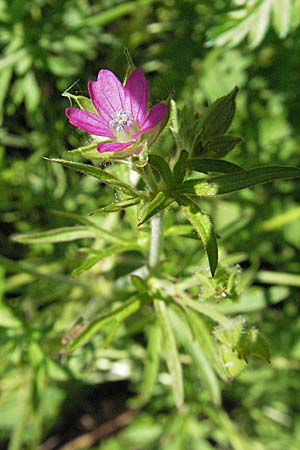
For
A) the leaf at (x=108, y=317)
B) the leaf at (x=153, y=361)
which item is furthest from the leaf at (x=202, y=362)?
the leaf at (x=108, y=317)

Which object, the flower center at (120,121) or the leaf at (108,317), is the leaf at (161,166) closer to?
the flower center at (120,121)

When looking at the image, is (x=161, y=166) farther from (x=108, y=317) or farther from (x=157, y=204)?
(x=108, y=317)

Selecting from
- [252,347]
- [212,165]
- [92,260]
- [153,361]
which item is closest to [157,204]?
[212,165]

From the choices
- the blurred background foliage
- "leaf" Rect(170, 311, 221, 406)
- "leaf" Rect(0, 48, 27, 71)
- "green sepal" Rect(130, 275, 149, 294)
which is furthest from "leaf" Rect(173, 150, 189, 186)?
"leaf" Rect(0, 48, 27, 71)

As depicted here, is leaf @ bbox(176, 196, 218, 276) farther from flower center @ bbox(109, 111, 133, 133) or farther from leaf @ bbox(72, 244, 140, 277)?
leaf @ bbox(72, 244, 140, 277)

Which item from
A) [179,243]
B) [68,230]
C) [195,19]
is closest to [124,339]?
[179,243]

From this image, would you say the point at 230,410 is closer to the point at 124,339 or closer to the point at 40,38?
the point at 124,339
